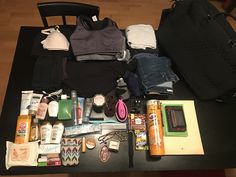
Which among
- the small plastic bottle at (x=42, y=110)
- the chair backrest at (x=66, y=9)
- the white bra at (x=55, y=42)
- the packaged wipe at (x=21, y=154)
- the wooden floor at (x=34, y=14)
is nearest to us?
the packaged wipe at (x=21, y=154)

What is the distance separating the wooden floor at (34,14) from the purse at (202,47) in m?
1.24

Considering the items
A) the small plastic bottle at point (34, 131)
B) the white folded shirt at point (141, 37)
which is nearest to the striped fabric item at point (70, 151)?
the small plastic bottle at point (34, 131)

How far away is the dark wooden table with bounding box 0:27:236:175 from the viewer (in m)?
1.05

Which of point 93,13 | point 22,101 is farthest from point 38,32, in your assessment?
point 22,101

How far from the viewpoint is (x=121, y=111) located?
3.82 feet

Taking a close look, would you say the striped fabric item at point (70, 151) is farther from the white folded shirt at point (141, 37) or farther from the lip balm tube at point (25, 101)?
the white folded shirt at point (141, 37)

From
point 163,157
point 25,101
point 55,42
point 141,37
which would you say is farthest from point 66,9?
point 163,157

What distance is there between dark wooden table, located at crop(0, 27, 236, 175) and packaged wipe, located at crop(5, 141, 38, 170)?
0.08ft

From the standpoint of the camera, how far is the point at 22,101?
3.83 ft

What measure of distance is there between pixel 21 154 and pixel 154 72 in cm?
77

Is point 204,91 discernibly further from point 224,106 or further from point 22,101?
point 22,101

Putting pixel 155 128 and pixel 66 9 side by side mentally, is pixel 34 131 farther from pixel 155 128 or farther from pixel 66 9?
pixel 66 9

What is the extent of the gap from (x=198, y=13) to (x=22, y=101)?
1056mm

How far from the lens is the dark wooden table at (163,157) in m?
1.05
